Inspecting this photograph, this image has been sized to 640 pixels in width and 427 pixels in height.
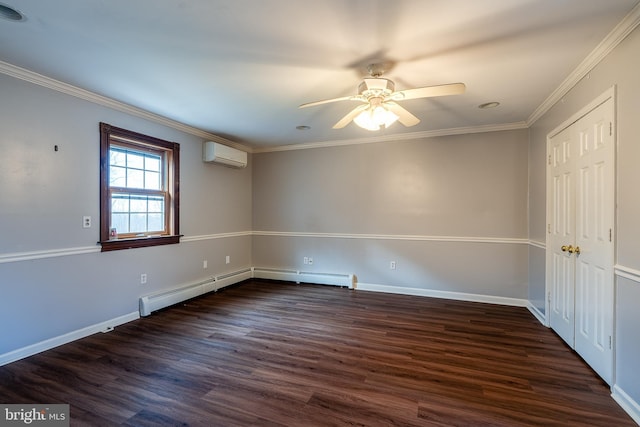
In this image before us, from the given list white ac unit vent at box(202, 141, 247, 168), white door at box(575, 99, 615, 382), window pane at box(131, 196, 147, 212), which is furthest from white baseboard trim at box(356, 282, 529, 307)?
window pane at box(131, 196, 147, 212)

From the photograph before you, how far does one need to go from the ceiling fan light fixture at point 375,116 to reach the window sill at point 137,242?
9.43 ft

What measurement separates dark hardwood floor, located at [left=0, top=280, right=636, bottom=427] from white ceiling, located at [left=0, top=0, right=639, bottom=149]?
97.3 inches

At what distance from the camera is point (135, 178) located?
11.7ft

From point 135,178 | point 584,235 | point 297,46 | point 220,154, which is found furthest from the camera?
point 220,154

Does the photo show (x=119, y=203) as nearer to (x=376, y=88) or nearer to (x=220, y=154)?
(x=220, y=154)

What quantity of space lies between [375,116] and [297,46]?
0.87m

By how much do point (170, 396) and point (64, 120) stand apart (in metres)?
2.71

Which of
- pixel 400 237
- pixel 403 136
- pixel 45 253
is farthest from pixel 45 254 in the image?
pixel 403 136

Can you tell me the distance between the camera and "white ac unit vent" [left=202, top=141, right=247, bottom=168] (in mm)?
4371

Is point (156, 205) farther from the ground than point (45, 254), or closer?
farther from the ground

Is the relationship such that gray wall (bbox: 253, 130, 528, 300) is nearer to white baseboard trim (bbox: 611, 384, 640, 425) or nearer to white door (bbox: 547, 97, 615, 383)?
white door (bbox: 547, 97, 615, 383)

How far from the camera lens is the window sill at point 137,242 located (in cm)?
315

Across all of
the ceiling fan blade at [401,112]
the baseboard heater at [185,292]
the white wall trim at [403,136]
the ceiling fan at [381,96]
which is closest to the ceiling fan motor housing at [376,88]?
the ceiling fan at [381,96]

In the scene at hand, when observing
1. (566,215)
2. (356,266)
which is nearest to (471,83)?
(566,215)
